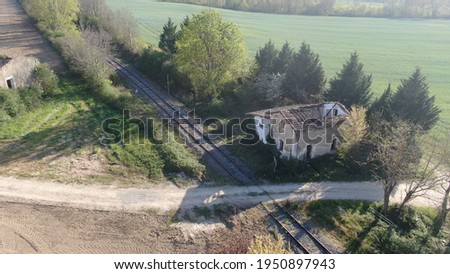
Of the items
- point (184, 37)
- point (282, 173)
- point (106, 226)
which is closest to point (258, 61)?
point (184, 37)

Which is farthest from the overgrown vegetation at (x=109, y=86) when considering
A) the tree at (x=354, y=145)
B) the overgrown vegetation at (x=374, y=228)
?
the tree at (x=354, y=145)

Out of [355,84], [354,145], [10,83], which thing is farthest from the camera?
[10,83]

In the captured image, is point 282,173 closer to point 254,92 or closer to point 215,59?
point 254,92

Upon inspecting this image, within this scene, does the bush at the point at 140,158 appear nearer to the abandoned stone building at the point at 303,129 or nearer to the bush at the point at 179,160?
the bush at the point at 179,160

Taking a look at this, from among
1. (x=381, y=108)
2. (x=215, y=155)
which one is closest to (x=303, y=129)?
(x=215, y=155)

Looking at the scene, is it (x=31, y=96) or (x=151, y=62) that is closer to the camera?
(x=31, y=96)

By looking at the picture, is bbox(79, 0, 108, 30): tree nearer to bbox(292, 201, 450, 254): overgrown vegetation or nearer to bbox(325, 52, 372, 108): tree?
bbox(325, 52, 372, 108): tree

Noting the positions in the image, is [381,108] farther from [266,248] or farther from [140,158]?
[266,248]

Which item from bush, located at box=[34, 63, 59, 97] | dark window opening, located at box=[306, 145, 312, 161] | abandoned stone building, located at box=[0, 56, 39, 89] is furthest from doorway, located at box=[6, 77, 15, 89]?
dark window opening, located at box=[306, 145, 312, 161]
